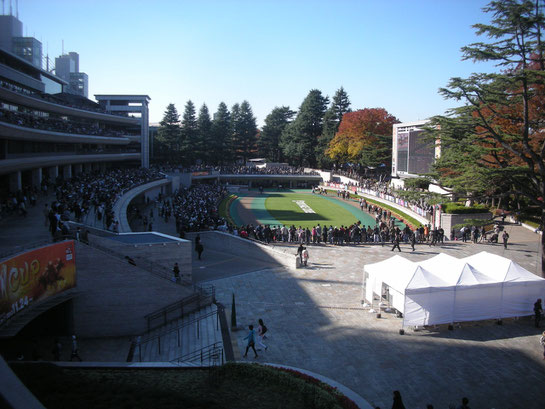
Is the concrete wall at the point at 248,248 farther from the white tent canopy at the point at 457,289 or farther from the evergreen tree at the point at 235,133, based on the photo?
the evergreen tree at the point at 235,133

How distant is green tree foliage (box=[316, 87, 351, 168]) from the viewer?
72.4 meters

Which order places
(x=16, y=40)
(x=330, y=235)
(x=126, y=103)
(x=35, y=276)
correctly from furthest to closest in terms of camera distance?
1. (x=126, y=103)
2. (x=16, y=40)
3. (x=330, y=235)
4. (x=35, y=276)

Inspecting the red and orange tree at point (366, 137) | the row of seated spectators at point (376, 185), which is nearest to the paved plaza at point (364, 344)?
the row of seated spectators at point (376, 185)

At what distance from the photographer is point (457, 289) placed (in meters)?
13.6

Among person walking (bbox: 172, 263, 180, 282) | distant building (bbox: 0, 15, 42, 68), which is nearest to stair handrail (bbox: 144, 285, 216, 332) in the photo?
person walking (bbox: 172, 263, 180, 282)

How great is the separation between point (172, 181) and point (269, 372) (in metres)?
43.3

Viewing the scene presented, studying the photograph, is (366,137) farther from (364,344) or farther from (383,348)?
(383,348)

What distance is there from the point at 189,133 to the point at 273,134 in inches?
919

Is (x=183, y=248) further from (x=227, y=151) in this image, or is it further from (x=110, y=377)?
(x=227, y=151)

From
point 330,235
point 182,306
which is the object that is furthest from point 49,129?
point 330,235

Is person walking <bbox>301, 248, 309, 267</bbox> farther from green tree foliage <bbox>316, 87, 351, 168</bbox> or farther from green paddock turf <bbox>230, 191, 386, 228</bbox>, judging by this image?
green tree foliage <bbox>316, 87, 351, 168</bbox>

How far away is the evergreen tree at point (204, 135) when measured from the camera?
6915cm

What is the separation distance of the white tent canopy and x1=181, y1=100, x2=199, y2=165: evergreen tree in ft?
185

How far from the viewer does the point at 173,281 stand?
1659 cm
